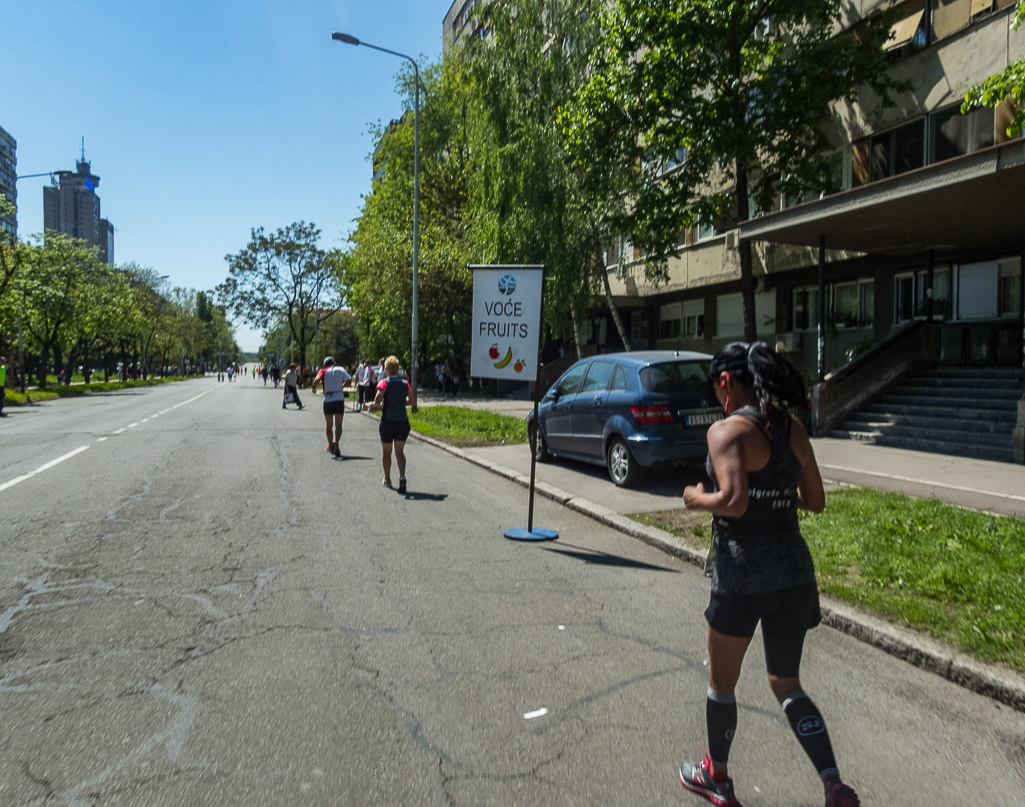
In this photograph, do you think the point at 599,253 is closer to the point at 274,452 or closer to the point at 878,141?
the point at 878,141

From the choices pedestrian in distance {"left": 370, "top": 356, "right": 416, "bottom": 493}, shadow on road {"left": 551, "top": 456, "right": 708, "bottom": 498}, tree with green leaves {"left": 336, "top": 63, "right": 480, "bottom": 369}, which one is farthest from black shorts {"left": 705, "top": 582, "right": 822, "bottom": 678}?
tree with green leaves {"left": 336, "top": 63, "right": 480, "bottom": 369}

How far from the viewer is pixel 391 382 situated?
34.8ft

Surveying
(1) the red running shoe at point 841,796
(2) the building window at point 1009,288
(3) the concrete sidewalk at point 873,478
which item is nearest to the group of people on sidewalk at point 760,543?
(1) the red running shoe at point 841,796

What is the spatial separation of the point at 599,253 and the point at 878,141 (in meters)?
9.37

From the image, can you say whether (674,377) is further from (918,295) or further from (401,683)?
(918,295)

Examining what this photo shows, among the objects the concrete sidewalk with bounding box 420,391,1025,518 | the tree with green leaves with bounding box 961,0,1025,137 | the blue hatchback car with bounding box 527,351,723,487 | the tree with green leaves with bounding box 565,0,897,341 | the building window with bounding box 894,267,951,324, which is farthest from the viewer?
the building window with bounding box 894,267,951,324

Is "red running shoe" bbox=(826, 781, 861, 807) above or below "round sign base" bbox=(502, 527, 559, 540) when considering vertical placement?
above

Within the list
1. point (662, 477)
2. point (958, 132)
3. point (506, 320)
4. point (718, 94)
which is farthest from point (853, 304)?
point (506, 320)

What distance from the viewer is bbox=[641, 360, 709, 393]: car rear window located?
10.0 m

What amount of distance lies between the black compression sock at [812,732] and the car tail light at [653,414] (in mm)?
7055

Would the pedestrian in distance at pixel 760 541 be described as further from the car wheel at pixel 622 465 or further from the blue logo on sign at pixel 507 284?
the car wheel at pixel 622 465

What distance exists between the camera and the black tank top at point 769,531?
2.78 m

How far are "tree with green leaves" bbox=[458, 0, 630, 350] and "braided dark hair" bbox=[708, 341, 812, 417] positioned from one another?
21952mm

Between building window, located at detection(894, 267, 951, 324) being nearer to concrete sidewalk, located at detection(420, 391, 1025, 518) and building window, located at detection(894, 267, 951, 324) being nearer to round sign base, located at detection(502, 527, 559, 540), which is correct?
Answer: concrete sidewalk, located at detection(420, 391, 1025, 518)
